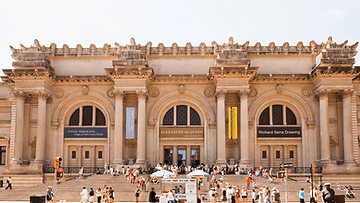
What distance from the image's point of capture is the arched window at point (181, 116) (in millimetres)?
52062

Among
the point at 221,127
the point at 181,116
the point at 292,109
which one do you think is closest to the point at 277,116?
the point at 292,109

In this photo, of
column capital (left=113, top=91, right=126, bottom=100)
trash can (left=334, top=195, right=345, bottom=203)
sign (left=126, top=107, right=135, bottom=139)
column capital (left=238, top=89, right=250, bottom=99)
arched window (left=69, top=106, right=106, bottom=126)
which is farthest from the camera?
arched window (left=69, top=106, right=106, bottom=126)

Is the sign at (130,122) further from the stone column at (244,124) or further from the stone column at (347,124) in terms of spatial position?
the stone column at (347,124)

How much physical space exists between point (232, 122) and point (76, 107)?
18.3 m

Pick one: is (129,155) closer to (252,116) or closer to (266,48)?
(252,116)

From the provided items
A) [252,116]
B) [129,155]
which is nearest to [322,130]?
[252,116]

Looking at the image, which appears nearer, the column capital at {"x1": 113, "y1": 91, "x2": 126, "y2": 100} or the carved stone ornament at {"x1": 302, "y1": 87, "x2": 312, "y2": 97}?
the column capital at {"x1": 113, "y1": 91, "x2": 126, "y2": 100}

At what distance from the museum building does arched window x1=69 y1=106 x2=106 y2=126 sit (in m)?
0.12

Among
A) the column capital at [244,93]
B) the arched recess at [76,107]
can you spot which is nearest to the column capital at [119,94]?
the arched recess at [76,107]

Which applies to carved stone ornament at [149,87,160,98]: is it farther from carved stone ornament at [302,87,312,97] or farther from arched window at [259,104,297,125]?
carved stone ornament at [302,87,312,97]

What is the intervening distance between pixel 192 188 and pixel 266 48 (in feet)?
90.7

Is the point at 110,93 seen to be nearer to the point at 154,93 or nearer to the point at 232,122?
the point at 154,93

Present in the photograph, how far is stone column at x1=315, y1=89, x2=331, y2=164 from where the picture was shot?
48062 mm

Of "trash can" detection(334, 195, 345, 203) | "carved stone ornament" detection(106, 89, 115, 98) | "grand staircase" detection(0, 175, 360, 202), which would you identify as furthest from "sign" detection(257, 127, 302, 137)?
"trash can" detection(334, 195, 345, 203)
